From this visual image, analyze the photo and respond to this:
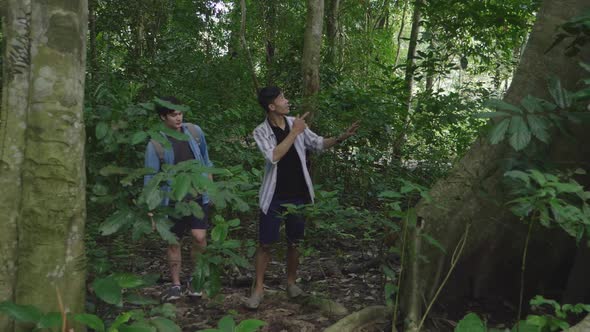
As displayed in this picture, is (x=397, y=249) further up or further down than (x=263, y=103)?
further down

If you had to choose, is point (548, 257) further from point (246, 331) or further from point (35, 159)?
point (35, 159)

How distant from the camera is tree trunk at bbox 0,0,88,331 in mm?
2574

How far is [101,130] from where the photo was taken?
2.90 meters

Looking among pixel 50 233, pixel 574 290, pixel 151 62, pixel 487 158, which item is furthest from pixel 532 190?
pixel 151 62

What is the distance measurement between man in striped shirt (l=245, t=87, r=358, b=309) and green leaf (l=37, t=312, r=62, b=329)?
193 centimetres

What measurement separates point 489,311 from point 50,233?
3.09 m

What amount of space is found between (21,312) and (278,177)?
86.7 inches

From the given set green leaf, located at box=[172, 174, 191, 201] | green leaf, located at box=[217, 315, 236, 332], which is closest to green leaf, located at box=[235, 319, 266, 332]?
green leaf, located at box=[217, 315, 236, 332]

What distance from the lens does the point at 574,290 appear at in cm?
403

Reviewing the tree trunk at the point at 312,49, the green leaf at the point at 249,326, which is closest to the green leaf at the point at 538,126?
the green leaf at the point at 249,326

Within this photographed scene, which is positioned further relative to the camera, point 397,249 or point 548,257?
point 548,257

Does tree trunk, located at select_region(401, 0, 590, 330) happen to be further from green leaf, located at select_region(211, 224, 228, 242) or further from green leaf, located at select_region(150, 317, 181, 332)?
green leaf, located at select_region(150, 317, 181, 332)

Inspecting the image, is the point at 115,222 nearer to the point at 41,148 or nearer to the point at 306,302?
the point at 41,148

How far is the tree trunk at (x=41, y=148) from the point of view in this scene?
257cm
